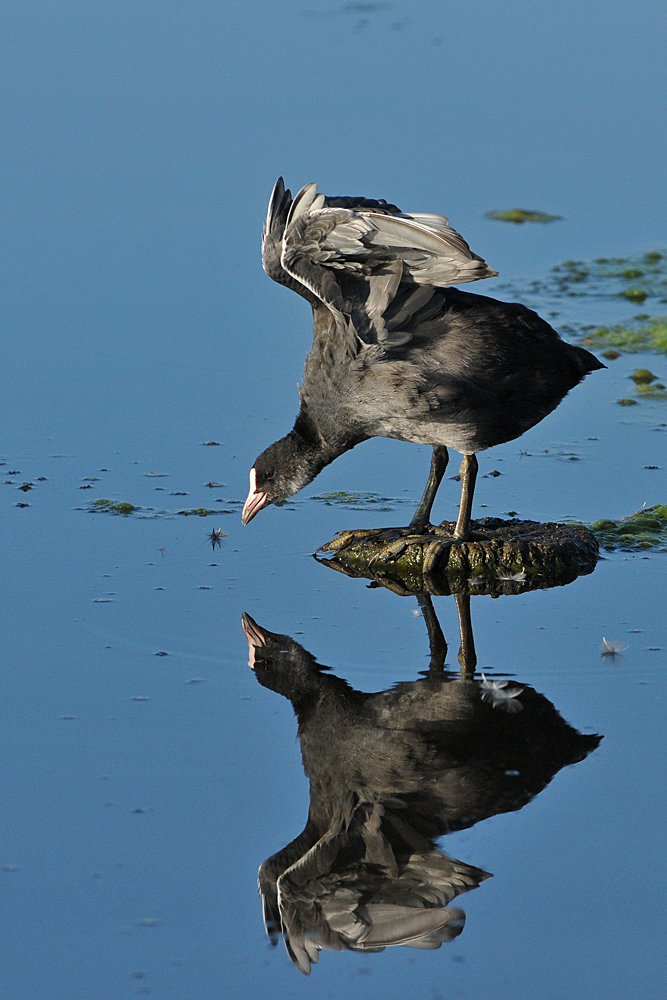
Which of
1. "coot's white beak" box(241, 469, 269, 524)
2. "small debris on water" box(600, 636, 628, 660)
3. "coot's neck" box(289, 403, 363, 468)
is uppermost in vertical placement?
"coot's neck" box(289, 403, 363, 468)

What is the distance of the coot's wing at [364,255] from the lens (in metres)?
5.59

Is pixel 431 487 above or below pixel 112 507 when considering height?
above

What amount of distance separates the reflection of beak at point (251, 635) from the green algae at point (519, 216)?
572cm

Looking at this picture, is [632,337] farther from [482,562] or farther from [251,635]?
[251,635]

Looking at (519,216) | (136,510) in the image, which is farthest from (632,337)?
(136,510)

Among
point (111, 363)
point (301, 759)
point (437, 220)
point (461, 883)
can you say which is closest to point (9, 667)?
point (301, 759)

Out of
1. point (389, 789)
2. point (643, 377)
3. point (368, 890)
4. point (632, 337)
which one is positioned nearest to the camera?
point (368, 890)

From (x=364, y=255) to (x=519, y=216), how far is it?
16.5 feet

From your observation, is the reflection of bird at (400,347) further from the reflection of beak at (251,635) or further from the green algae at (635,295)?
the green algae at (635,295)

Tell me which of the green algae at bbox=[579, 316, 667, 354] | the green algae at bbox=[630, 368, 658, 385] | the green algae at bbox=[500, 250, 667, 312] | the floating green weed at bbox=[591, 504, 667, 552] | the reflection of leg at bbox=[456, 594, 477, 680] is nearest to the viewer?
the reflection of leg at bbox=[456, 594, 477, 680]

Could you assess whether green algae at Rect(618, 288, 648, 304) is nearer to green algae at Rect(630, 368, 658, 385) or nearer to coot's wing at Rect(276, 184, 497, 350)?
green algae at Rect(630, 368, 658, 385)

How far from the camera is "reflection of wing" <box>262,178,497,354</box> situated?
18.3 ft

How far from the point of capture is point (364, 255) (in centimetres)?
575

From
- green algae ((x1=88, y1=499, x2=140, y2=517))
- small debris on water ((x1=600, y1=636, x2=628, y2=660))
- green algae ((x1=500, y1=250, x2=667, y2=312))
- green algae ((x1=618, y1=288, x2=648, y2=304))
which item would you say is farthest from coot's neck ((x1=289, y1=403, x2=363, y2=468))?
green algae ((x1=618, y1=288, x2=648, y2=304))
